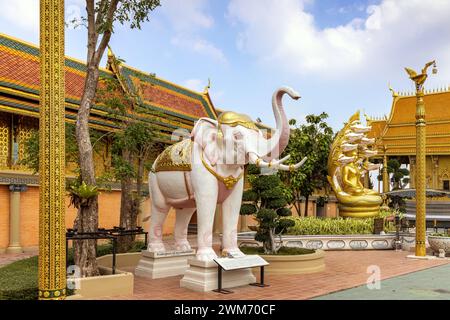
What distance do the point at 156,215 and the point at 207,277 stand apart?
2116mm

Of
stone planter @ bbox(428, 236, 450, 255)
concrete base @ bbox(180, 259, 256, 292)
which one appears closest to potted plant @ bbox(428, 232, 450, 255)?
stone planter @ bbox(428, 236, 450, 255)

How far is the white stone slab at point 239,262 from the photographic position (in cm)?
693

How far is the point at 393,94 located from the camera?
32.0 metres

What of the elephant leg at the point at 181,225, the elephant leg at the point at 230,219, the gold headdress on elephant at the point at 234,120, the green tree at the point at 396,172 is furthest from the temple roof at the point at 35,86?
the green tree at the point at 396,172

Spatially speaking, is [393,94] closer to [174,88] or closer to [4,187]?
[174,88]

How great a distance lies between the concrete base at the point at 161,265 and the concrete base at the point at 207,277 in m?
0.99

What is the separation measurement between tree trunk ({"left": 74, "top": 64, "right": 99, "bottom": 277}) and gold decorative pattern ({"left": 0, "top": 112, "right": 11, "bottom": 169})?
6.84m

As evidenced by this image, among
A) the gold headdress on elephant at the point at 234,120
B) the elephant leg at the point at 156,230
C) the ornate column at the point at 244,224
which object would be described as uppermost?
the gold headdress on elephant at the point at 234,120

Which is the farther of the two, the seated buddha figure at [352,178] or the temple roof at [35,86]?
the seated buddha figure at [352,178]

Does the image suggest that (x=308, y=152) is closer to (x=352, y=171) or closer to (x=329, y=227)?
(x=352, y=171)

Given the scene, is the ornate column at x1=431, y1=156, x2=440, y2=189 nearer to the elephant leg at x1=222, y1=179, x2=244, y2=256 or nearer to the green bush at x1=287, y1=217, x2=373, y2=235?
the green bush at x1=287, y1=217, x2=373, y2=235

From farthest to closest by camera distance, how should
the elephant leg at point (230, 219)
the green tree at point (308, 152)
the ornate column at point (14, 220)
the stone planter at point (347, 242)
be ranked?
1. the green tree at point (308, 152)
2. the stone planter at point (347, 242)
3. the ornate column at point (14, 220)
4. the elephant leg at point (230, 219)

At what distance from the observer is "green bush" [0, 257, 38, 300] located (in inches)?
233

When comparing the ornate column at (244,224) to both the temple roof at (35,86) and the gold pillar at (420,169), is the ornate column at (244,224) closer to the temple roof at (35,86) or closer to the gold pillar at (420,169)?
the temple roof at (35,86)
